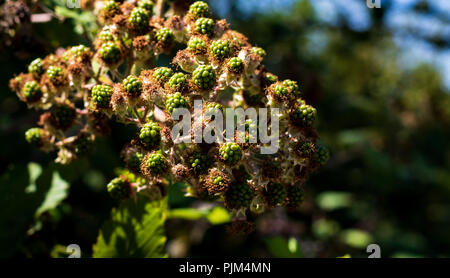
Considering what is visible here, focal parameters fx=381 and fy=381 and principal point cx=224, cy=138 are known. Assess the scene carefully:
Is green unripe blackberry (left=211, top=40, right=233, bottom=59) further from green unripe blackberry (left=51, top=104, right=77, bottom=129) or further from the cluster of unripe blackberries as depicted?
green unripe blackberry (left=51, top=104, right=77, bottom=129)

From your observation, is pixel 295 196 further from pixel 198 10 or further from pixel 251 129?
pixel 198 10

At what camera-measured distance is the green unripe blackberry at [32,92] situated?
1.95 meters

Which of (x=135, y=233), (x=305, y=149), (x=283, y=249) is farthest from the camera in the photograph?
(x=283, y=249)

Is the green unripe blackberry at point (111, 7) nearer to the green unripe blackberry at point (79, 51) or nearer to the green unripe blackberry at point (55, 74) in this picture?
the green unripe blackberry at point (79, 51)

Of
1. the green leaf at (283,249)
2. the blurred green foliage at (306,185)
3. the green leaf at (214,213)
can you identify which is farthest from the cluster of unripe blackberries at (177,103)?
the green leaf at (214,213)

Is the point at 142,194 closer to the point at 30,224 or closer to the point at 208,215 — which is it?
the point at 208,215

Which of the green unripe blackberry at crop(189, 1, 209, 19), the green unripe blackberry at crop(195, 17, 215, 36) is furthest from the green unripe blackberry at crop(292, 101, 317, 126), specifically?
the green unripe blackberry at crop(189, 1, 209, 19)

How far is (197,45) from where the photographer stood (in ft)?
5.66

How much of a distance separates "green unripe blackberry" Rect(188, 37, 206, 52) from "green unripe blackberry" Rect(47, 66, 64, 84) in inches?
26.9

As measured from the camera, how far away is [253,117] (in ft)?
5.72

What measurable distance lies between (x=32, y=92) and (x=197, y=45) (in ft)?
2.98

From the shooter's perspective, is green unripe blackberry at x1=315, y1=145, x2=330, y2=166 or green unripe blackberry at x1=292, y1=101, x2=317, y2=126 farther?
green unripe blackberry at x1=315, y1=145, x2=330, y2=166

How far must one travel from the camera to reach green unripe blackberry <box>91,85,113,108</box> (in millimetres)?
1705

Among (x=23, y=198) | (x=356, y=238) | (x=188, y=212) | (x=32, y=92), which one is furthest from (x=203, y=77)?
(x=356, y=238)
